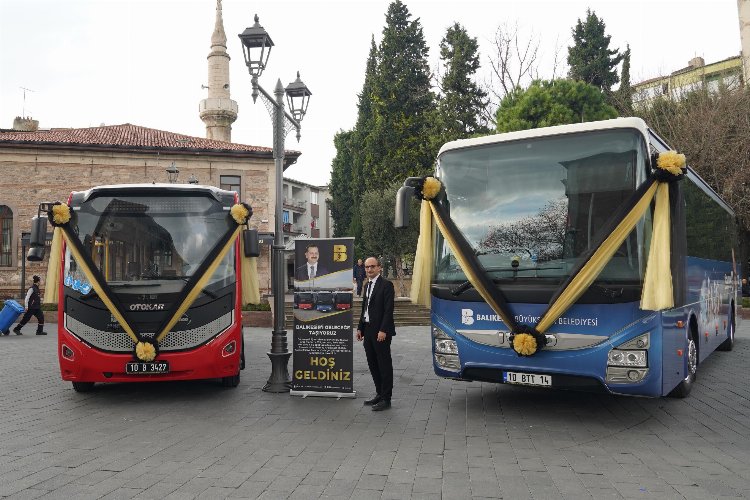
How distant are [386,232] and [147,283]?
30813 mm

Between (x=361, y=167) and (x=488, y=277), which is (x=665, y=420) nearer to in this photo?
(x=488, y=277)

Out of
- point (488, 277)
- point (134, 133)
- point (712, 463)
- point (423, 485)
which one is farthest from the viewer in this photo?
point (134, 133)

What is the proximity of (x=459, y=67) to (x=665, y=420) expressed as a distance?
117 feet

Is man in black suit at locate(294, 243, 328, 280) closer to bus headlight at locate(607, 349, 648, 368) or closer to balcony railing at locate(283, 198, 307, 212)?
bus headlight at locate(607, 349, 648, 368)

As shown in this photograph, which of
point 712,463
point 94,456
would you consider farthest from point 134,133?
point 712,463

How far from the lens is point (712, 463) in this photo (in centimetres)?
538

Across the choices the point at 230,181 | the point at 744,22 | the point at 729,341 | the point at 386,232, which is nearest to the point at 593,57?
the point at 744,22

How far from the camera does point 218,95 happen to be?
4603 centimetres

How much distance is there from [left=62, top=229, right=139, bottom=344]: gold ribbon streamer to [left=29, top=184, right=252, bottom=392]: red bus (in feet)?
0.04

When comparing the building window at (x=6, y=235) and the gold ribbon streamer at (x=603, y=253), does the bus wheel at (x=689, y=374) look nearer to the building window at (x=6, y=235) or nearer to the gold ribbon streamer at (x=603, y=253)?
the gold ribbon streamer at (x=603, y=253)

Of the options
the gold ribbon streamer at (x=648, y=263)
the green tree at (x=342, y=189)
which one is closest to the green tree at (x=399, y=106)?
the green tree at (x=342, y=189)

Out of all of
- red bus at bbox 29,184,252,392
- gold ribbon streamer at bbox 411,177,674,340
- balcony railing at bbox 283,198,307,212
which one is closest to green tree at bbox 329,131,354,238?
balcony railing at bbox 283,198,307,212

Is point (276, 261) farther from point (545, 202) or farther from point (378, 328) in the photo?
point (545, 202)

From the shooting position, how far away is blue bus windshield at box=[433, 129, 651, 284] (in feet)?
21.2
